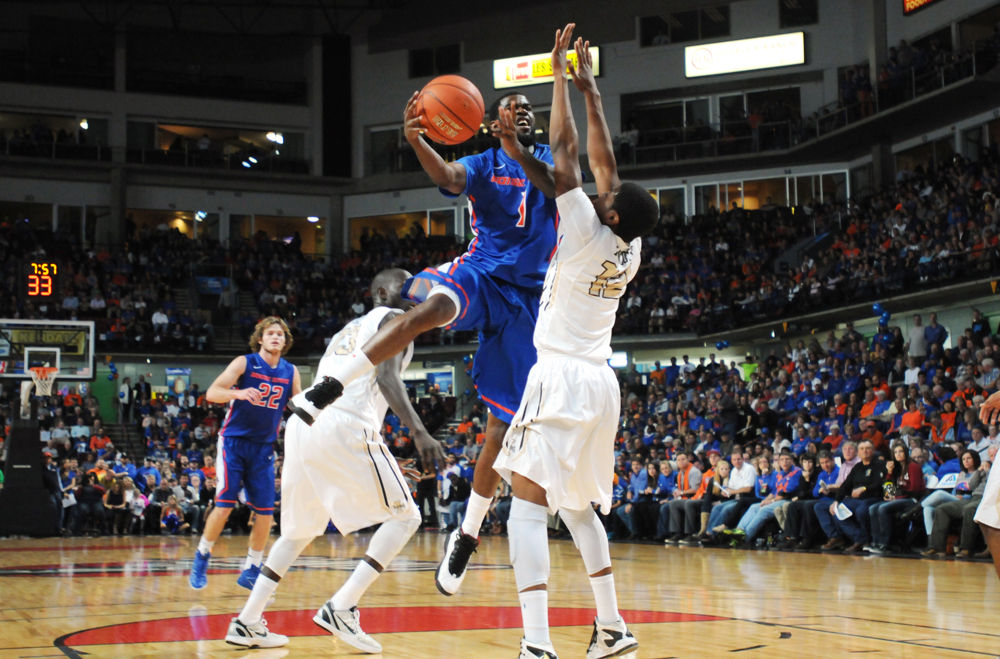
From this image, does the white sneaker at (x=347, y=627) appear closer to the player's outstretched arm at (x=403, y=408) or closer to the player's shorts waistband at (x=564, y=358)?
the player's outstretched arm at (x=403, y=408)

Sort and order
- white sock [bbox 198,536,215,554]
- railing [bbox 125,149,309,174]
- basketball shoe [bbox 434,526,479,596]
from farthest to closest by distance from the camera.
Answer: railing [bbox 125,149,309,174], white sock [bbox 198,536,215,554], basketball shoe [bbox 434,526,479,596]

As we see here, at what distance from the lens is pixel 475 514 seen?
4926mm

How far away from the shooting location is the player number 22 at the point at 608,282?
4.27m

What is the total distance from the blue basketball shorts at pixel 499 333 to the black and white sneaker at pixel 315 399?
80 centimetres

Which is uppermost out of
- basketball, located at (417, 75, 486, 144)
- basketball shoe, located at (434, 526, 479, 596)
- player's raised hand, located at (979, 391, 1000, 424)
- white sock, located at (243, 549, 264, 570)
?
basketball, located at (417, 75, 486, 144)

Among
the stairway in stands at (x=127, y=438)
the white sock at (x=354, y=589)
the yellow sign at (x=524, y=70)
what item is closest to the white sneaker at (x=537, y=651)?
the white sock at (x=354, y=589)

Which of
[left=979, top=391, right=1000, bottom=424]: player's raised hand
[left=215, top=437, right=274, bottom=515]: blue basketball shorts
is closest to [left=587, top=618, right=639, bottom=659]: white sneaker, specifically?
[left=979, top=391, right=1000, bottom=424]: player's raised hand

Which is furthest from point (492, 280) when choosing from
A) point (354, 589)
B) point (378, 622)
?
point (378, 622)

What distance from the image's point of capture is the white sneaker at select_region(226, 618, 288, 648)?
4.93 meters

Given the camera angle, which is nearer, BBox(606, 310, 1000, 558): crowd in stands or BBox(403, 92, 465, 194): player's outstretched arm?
BBox(403, 92, 465, 194): player's outstretched arm

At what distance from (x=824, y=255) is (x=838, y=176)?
5.71 meters

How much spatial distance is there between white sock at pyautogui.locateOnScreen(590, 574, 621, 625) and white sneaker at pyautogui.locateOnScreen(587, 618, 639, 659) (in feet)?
0.08

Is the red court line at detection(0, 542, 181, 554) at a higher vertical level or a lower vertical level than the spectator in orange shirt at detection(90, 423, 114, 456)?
lower

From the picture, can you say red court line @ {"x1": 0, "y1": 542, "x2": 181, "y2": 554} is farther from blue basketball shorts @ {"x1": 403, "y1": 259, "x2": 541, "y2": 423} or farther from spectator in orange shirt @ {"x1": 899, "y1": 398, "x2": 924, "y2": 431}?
spectator in orange shirt @ {"x1": 899, "y1": 398, "x2": 924, "y2": 431}
